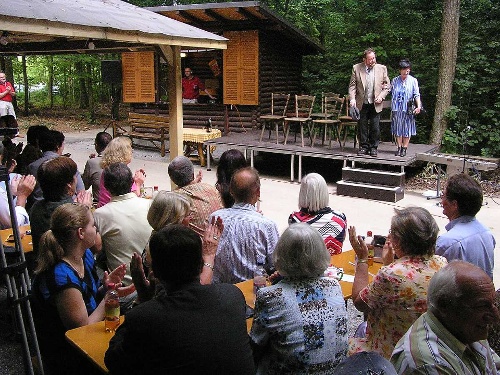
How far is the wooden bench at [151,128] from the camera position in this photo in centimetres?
1346

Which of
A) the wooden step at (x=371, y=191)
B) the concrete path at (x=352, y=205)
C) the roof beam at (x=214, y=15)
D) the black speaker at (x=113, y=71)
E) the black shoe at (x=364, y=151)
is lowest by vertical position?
the concrete path at (x=352, y=205)

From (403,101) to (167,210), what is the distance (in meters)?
7.33

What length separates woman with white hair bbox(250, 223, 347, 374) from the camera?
90.2 inches

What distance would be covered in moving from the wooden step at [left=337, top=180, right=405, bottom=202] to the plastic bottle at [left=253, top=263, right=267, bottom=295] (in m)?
6.01

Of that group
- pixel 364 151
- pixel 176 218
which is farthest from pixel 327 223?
pixel 364 151

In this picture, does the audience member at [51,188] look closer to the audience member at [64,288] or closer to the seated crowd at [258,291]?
the seated crowd at [258,291]

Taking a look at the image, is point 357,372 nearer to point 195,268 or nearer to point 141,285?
point 195,268

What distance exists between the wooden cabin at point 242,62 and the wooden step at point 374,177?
445 cm

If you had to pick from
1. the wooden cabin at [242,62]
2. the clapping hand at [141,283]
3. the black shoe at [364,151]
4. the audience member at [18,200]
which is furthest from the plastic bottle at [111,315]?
the wooden cabin at [242,62]

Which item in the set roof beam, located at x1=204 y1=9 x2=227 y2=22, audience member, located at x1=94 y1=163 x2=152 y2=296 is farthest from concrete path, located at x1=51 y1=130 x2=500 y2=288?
roof beam, located at x1=204 y1=9 x2=227 y2=22

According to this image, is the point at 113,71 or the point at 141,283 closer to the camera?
the point at 141,283

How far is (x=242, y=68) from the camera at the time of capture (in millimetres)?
13414

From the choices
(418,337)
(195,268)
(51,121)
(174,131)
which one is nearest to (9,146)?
(174,131)

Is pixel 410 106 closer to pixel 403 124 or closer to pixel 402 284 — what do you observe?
pixel 403 124
